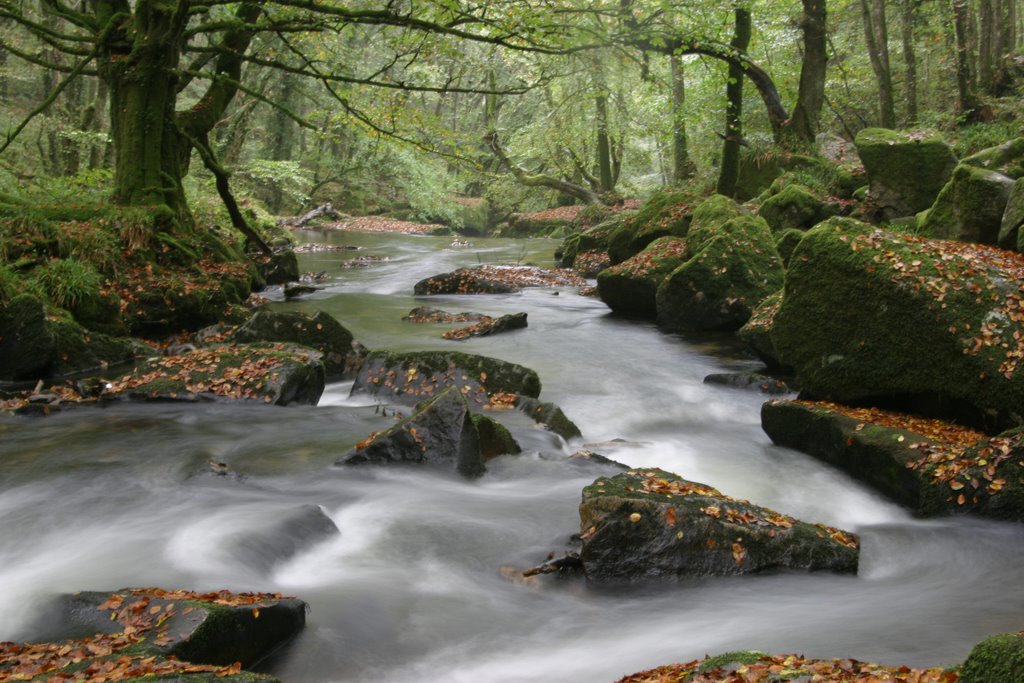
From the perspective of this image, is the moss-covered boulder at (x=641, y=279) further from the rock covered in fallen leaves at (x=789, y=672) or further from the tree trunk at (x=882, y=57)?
the rock covered in fallen leaves at (x=789, y=672)

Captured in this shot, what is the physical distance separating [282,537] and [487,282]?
41.9ft

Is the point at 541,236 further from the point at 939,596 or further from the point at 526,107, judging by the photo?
the point at 939,596

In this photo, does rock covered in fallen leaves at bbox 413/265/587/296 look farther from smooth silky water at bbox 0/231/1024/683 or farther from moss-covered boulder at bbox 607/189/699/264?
smooth silky water at bbox 0/231/1024/683

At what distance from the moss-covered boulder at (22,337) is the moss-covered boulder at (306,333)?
220 cm

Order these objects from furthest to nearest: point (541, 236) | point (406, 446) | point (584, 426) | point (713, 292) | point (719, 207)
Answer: point (541, 236) < point (719, 207) < point (713, 292) < point (584, 426) < point (406, 446)

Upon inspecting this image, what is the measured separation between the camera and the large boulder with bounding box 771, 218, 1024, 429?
639 cm

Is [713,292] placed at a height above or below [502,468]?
above

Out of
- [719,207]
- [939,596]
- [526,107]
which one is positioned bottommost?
[939,596]

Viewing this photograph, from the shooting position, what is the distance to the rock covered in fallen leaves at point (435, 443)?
21.2ft

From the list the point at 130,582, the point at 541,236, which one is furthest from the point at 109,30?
the point at 541,236

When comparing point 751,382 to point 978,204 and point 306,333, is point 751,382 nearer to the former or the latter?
point 978,204

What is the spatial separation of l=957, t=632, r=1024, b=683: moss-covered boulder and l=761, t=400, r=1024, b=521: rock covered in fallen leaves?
3567mm

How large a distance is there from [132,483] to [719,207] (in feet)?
36.5

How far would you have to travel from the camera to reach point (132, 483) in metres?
6.13
